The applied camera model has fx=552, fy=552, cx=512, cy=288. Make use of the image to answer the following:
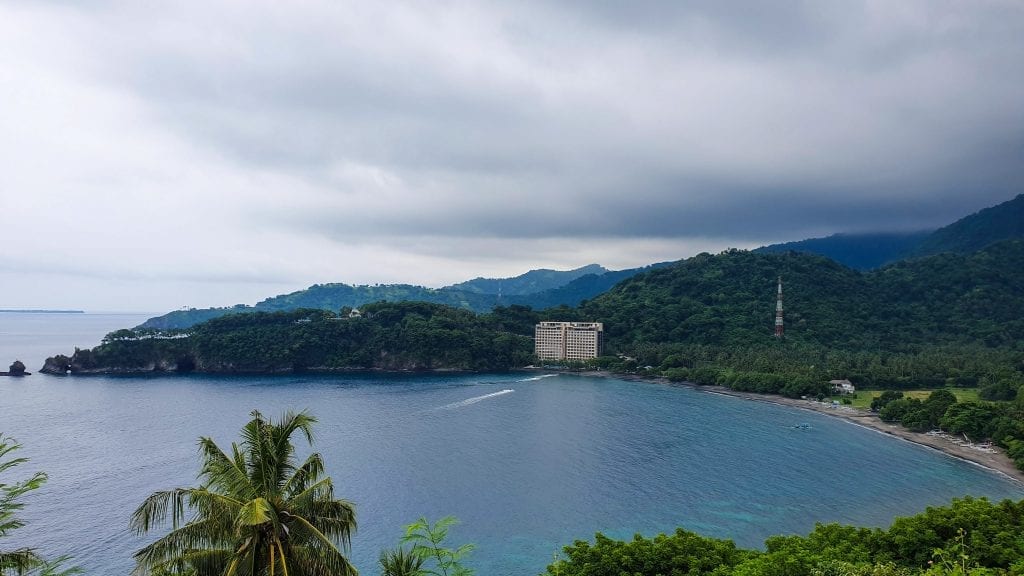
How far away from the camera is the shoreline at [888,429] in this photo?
163ft

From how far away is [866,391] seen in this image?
3329 inches

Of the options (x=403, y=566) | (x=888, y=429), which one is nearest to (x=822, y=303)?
(x=888, y=429)

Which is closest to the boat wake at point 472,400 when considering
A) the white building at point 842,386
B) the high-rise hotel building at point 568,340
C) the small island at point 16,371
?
the high-rise hotel building at point 568,340

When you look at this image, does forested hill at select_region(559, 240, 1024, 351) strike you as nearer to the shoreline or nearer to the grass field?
the shoreline

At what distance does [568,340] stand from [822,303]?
204 feet

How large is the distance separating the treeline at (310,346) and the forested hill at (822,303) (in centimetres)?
2894

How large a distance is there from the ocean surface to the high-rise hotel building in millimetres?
39547

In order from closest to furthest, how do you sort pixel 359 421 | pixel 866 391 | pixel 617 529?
pixel 617 529
pixel 359 421
pixel 866 391

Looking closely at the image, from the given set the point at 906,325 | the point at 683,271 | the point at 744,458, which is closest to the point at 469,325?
the point at 683,271

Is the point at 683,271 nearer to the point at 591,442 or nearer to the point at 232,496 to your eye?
the point at 591,442

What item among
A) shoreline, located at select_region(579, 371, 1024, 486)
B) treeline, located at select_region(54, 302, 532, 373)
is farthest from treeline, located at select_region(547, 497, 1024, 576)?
treeline, located at select_region(54, 302, 532, 373)

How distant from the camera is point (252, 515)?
795 centimetres

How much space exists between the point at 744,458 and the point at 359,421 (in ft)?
137

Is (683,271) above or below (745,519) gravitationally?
above
